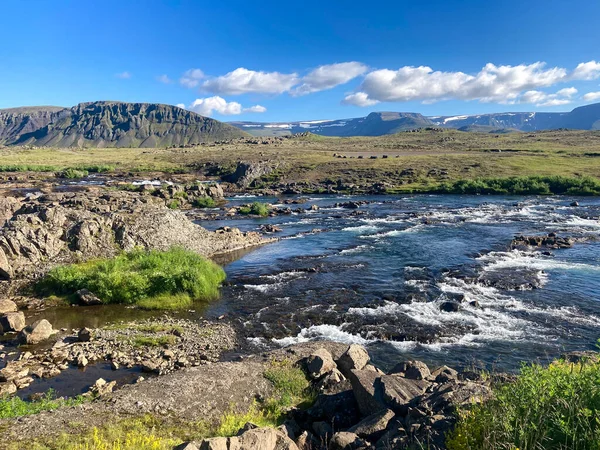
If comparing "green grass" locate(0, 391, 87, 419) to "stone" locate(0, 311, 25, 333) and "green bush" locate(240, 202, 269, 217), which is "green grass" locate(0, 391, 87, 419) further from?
"green bush" locate(240, 202, 269, 217)

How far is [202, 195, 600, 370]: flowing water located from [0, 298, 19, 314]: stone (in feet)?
45.6

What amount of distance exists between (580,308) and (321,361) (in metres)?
22.0

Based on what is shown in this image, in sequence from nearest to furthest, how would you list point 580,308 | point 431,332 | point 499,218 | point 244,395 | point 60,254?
1. point 244,395
2. point 431,332
3. point 580,308
4. point 60,254
5. point 499,218

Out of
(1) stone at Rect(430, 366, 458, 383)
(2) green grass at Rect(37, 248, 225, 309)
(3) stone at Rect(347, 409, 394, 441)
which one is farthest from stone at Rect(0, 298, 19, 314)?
(1) stone at Rect(430, 366, 458, 383)

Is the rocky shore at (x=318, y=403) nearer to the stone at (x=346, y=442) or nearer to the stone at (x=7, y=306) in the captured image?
the stone at (x=346, y=442)

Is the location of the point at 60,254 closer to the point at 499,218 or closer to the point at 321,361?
the point at 321,361

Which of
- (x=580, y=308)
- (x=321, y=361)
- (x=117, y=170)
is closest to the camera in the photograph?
(x=321, y=361)

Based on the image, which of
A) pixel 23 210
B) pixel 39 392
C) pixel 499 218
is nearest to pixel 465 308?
pixel 39 392

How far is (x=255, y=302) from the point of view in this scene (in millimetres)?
31328

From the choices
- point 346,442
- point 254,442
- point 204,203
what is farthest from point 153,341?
point 204,203

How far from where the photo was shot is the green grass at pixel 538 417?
7.70 meters

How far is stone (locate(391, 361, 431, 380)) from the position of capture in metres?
16.7

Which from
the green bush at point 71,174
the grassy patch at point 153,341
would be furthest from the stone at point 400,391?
the green bush at point 71,174

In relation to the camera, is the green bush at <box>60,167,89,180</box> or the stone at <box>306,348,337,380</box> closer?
the stone at <box>306,348,337,380</box>
